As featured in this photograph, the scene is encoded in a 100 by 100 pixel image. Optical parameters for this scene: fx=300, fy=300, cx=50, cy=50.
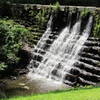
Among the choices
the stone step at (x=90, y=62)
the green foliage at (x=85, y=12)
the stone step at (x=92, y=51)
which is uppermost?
the green foliage at (x=85, y=12)

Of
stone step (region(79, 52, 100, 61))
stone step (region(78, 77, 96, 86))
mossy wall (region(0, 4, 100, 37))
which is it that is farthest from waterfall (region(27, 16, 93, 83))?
stone step (region(78, 77, 96, 86))

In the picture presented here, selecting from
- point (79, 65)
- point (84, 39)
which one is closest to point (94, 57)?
point (79, 65)

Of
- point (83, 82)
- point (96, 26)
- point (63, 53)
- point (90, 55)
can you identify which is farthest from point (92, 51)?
point (63, 53)

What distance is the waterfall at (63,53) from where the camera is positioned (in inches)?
686

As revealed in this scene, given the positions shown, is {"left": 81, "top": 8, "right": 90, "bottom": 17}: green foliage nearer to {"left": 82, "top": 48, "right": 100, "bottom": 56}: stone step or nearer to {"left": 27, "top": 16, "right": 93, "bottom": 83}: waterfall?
{"left": 27, "top": 16, "right": 93, "bottom": 83}: waterfall

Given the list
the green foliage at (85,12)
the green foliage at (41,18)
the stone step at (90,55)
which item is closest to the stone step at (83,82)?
the stone step at (90,55)

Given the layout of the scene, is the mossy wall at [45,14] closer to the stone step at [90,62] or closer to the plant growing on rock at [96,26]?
the plant growing on rock at [96,26]

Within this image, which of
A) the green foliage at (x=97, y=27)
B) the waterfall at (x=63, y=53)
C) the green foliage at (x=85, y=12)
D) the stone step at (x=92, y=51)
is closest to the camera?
the stone step at (x=92, y=51)

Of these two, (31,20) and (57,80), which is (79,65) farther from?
(31,20)

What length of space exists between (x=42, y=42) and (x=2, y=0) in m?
7.95

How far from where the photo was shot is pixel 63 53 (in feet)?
61.7

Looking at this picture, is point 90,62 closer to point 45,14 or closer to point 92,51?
point 92,51

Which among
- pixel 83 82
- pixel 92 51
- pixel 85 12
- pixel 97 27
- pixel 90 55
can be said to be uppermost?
pixel 85 12

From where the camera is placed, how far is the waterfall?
57.2 ft
